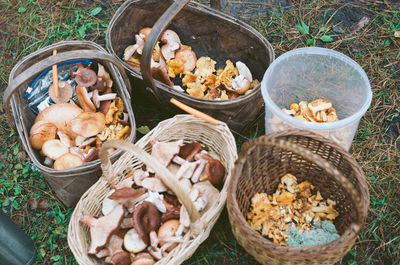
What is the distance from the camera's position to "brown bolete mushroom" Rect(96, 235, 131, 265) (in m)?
2.09

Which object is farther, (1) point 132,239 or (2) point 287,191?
(2) point 287,191

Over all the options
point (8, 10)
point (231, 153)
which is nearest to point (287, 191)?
point (231, 153)

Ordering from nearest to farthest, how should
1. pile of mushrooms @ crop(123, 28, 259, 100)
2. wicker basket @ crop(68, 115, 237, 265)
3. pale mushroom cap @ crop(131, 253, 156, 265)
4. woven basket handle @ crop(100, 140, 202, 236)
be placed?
woven basket handle @ crop(100, 140, 202, 236)
wicker basket @ crop(68, 115, 237, 265)
pale mushroom cap @ crop(131, 253, 156, 265)
pile of mushrooms @ crop(123, 28, 259, 100)

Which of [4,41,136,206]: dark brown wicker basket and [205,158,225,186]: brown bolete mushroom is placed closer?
[4,41,136,206]: dark brown wicker basket

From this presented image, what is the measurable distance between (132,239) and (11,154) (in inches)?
58.4

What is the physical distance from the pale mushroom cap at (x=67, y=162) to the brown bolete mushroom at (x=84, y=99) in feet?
1.31

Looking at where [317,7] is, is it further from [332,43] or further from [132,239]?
[132,239]

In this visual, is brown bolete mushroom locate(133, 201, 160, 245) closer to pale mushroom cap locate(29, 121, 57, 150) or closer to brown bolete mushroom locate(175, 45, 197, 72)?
pale mushroom cap locate(29, 121, 57, 150)

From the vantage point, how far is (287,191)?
7.84 feet

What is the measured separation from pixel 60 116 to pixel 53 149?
0.27 metres

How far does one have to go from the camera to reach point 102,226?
216 cm

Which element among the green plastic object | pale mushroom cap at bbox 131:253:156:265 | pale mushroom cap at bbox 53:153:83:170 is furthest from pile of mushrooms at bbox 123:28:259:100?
the green plastic object

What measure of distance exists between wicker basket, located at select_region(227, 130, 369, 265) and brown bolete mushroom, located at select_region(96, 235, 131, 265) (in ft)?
2.19

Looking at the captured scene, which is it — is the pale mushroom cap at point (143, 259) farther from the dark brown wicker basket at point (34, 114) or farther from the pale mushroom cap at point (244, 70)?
the pale mushroom cap at point (244, 70)
